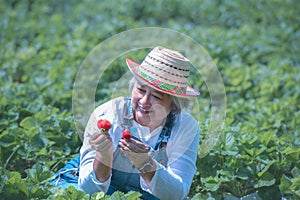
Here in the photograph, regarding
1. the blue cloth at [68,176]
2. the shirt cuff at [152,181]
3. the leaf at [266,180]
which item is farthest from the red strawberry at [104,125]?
the leaf at [266,180]

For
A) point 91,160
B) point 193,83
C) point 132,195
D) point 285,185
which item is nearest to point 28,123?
point 91,160

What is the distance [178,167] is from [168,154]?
0.31 feet

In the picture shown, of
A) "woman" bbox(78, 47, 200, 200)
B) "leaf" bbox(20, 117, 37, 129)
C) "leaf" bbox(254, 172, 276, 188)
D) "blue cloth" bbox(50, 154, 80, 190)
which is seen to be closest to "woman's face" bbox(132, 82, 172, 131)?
"woman" bbox(78, 47, 200, 200)

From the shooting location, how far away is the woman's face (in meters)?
2.91

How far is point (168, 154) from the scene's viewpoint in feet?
10.1

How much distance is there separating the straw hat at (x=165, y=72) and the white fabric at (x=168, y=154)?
20 centimetres

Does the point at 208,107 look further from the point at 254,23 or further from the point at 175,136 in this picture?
the point at 254,23

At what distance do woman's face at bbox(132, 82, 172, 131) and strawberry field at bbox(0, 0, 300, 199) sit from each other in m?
0.35

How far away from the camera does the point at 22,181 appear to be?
121 inches

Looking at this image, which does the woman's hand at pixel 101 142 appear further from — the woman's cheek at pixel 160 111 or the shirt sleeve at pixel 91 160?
the woman's cheek at pixel 160 111

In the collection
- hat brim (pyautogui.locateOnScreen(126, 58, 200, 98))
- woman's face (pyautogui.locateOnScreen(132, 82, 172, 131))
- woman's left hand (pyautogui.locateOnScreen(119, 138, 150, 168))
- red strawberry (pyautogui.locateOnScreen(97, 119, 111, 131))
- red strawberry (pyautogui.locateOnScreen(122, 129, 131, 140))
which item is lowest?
woman's left hand (pyautogui.locateOnScreen(119, 138, 150, 168))

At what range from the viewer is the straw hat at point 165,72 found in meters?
2.88

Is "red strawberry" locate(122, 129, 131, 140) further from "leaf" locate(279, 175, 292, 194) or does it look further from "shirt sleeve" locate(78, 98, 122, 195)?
"leaf" locate(279, 175, 292, 194)

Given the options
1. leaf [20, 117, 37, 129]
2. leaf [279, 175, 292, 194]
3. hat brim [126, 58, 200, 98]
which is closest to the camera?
hat brim [126, 58, 200, 98]
